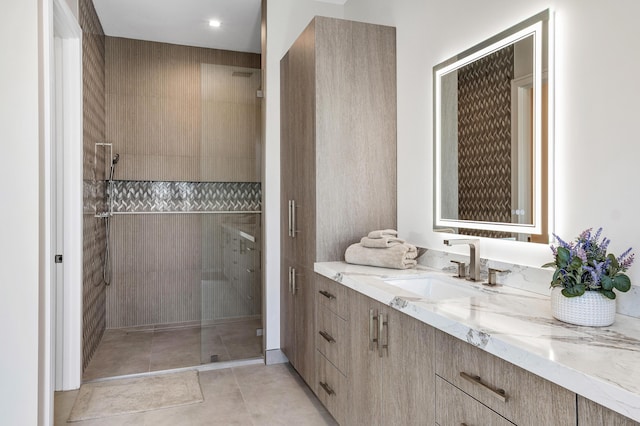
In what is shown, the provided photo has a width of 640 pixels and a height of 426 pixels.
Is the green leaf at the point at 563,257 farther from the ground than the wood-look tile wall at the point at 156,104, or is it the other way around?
the wood-look tile wall at the point at 156,104

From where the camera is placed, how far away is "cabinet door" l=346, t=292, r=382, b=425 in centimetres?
180

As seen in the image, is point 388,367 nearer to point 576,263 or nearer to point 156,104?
point 576,263

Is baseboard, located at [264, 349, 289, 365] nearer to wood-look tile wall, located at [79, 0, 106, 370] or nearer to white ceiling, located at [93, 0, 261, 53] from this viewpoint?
wood-look tile wall, located at [79, 0, 106, 370]

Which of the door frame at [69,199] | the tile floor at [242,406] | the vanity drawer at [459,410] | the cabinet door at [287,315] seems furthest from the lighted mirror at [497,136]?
the door frame at [69,199]

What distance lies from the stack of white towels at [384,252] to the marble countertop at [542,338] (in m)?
0.44

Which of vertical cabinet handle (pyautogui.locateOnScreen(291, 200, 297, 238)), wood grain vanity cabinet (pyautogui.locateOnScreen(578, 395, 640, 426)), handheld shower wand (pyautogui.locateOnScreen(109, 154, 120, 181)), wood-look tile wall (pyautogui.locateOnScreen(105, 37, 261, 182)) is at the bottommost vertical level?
wood grain vanity cabinet (pyautogui.locateOnScreen(578, 395, 640, 426))

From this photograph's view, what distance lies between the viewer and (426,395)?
1462mm

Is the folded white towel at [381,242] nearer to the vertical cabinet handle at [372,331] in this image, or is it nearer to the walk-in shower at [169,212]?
the vertical cabinet handle at [372,331]

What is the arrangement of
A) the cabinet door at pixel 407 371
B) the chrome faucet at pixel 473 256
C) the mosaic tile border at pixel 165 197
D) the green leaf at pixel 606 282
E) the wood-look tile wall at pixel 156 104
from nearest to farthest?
the green leaf at pixel 606 282
the cabinet door at pixel 407 371
the chrome faucet at pixel 473 256
the mosaic tile border at pixel 165 197
the wood-look tile wall at pixel 156 104

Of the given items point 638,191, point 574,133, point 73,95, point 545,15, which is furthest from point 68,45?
point 638,191

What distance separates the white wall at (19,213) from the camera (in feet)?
6.38

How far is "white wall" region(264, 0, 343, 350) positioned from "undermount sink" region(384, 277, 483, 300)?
1439mm

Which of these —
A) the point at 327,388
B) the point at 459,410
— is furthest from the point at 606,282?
the point at 327,388

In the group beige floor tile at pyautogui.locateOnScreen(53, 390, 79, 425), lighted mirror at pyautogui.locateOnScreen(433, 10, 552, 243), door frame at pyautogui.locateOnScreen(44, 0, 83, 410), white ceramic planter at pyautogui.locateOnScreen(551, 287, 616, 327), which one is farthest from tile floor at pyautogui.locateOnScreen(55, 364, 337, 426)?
white ceramic planter at pyautogui.locateOnScreen(551, 287, 616, 327)
